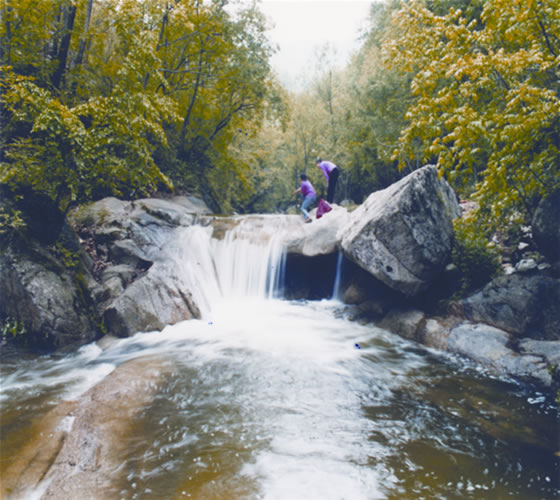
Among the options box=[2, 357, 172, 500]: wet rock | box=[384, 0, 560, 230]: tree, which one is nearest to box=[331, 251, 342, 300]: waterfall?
box=[384, 0, 560, 230]: tree

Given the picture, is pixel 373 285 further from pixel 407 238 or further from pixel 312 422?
pixel 312 422

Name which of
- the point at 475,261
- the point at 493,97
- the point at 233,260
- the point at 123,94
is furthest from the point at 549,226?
the point at 123,94

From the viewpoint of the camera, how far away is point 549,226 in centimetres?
625

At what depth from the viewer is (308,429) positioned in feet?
12.0

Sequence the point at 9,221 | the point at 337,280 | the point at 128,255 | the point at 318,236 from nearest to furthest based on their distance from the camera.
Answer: the point at 9,221 < the point at 128,255 < the point at 318,236 < the point at 337,280

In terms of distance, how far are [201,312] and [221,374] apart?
3.33m

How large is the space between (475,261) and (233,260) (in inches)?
265

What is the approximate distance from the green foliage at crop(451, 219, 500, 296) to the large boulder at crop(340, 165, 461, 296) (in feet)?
1.21

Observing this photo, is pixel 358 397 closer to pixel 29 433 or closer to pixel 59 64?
pixel 29 433

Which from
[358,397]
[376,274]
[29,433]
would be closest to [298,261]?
[376,274]

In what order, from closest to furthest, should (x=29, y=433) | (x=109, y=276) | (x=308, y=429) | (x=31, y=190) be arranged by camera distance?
(x=29, y=433)
(x=308, y=429)
(x=31, y=190)
(x=109, y=276)

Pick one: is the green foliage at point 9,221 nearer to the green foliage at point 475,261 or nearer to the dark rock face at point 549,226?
the green foliage at point 475,261

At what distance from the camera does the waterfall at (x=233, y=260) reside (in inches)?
376

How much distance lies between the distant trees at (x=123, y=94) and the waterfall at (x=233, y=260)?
224cm
